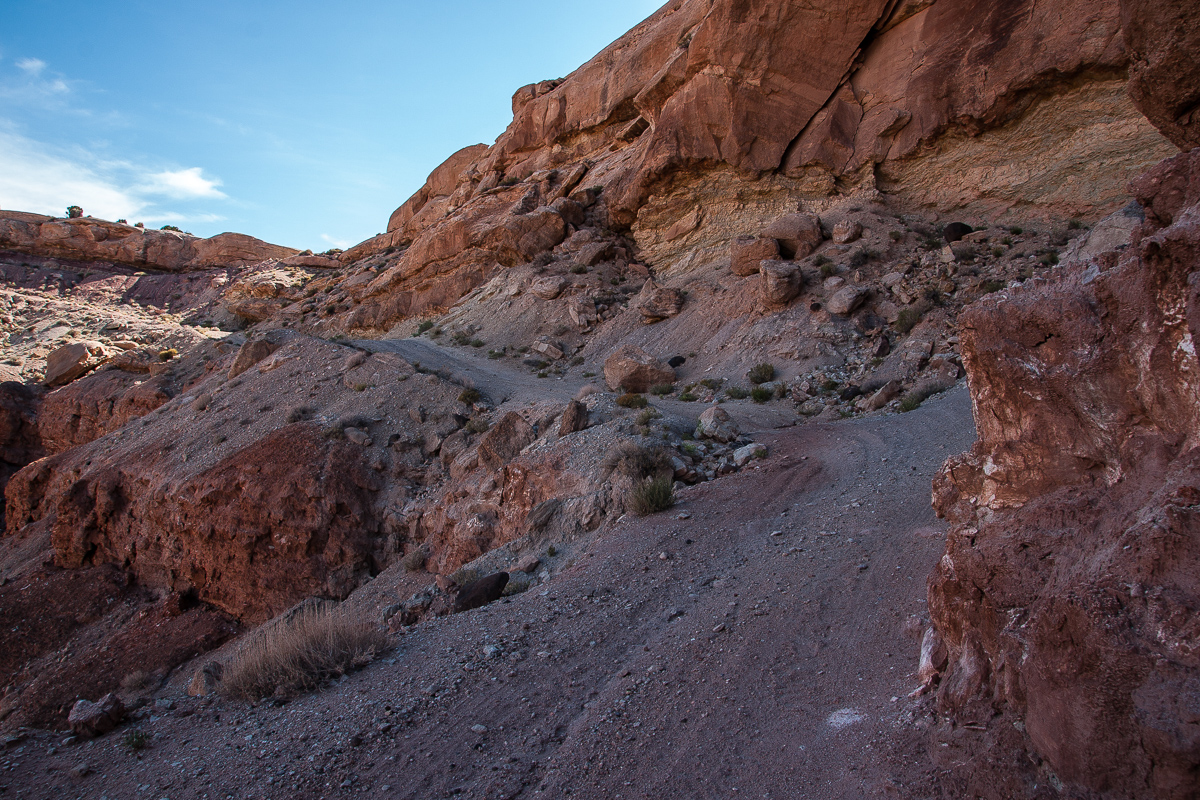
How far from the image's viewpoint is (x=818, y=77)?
2200 cm

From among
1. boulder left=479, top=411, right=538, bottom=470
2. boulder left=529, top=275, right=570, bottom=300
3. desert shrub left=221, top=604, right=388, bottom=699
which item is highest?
boulder left=529, top=275, right=570, bottom=300

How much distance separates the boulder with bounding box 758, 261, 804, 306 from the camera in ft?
61.1

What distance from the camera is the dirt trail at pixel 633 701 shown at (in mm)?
3957

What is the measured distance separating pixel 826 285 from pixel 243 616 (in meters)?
17.4

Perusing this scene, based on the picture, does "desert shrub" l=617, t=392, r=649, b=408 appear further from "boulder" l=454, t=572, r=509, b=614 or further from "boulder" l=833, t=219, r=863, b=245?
"boulder" l=833, t=219, r=863, b=245

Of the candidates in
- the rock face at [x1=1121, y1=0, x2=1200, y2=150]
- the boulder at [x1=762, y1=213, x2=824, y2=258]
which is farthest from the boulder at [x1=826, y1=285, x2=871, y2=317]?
the rock face at [x1=1121, y1=0, x2=1200, y2=150]

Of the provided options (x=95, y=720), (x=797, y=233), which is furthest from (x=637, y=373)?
(x=95, y=720)

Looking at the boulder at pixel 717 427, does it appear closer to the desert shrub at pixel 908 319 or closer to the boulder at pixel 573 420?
the boulder at pixel 573 420

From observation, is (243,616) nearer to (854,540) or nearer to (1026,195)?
(854,540)

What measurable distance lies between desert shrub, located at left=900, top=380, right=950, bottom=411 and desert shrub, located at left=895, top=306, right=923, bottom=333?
3.40 meters

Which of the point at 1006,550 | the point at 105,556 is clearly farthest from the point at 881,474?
the point at 105,556

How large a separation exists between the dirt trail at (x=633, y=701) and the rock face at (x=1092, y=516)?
3.04 feet

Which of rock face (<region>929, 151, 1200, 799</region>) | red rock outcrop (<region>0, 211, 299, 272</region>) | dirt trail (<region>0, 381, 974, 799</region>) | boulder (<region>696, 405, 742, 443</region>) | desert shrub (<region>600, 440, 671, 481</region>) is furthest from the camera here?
red rock outcrop (<region>0, 211, 299, 272</region>)

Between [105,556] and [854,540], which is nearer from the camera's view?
[854,540]
